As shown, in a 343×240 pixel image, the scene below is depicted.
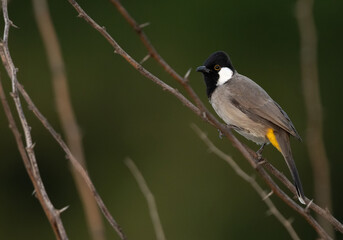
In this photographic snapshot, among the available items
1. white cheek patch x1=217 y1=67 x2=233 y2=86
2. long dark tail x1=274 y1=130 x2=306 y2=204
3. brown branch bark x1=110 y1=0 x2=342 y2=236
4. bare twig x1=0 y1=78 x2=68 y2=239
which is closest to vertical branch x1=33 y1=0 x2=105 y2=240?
bare twig x1=0 y1=78 x2=68 y2=239

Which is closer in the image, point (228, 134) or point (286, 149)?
point (228, 134)

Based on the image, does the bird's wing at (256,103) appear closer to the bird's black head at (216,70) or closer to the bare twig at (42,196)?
the bird's black head at (216,70)

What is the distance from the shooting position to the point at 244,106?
3350mm

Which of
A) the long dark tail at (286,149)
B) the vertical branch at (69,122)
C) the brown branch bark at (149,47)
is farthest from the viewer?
the long dark tail at (286,149)

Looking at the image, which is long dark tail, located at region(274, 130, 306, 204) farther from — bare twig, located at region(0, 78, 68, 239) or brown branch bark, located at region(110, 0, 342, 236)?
bare twig, located at region(0, 78, 68, 239)

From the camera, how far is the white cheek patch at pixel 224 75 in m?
3.45

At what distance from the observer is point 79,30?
824 centimetres

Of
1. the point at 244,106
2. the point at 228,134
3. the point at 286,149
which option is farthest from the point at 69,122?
the point at 244,106

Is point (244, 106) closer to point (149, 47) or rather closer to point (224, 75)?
point (224, 75)

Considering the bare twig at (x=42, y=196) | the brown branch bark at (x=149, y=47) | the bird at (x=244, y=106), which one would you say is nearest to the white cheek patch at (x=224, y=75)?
the bird at (x=244, y=106)

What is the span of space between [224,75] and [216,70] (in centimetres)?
9

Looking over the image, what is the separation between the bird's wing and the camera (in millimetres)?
3153

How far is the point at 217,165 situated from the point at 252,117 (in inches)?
183

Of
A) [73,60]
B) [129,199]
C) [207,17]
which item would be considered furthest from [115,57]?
[129,199]
